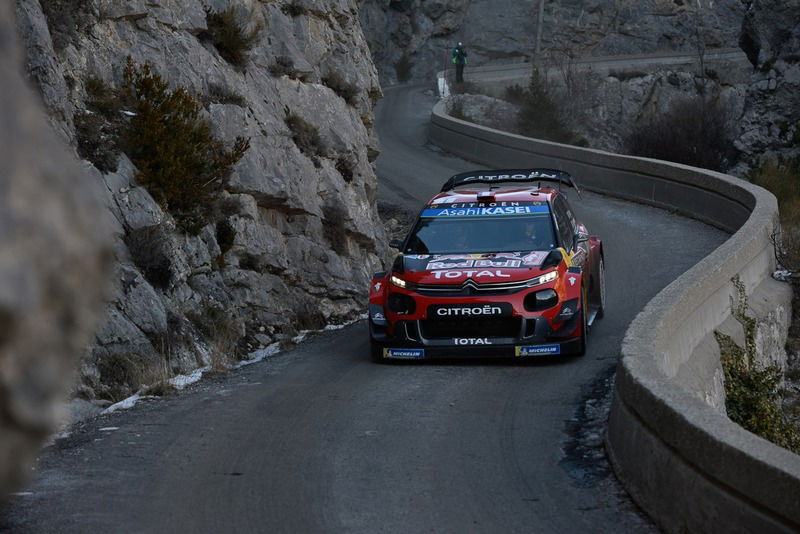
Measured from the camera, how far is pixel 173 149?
14.5m

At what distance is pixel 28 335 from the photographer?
5.84 feet

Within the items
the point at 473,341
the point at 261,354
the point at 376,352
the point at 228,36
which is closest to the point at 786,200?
the point at 228,36

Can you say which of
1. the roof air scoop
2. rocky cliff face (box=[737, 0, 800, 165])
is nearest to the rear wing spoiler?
the roof air scoop

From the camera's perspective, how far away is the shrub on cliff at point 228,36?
18609 mm

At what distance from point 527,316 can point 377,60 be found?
200ft

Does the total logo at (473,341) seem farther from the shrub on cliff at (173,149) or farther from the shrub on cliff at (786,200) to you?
the shrub on cliff at (786,200)

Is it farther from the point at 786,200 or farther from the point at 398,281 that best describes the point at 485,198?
the point at 786,200

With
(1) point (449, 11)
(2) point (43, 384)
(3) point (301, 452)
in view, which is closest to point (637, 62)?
(1) point (449, 11)

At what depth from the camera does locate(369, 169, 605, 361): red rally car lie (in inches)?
443

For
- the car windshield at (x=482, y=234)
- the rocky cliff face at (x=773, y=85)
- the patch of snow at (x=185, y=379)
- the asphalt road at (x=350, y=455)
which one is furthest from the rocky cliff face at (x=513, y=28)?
the patch of snow at (x=185, y=379)

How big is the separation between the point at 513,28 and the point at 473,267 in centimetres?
6159

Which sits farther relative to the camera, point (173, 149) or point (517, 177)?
point (173, 149)

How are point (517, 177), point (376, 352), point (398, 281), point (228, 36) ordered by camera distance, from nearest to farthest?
point (398, 281) < point (376, 352) < point (517, 177) < point (228, 36)

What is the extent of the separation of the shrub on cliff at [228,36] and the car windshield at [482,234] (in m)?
7.49
